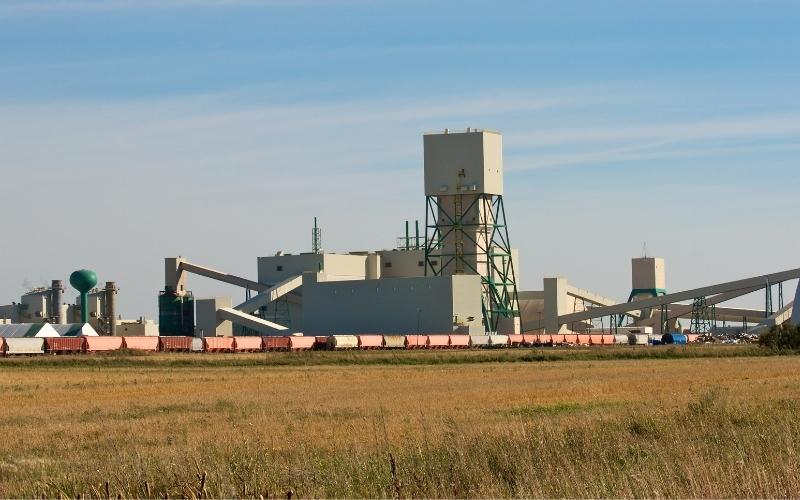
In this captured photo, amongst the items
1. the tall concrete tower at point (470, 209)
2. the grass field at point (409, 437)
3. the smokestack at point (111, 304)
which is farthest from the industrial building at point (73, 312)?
the grass field at point (409, 437)

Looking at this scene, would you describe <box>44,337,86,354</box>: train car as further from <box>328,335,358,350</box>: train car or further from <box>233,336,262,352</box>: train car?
A: <box>328,335,358,350</box>: train car

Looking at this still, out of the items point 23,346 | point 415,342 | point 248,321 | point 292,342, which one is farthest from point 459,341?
point 23,346

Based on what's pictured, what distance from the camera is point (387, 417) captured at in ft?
91.2

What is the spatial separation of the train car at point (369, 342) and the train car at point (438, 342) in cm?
405

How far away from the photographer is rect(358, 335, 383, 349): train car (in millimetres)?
94500

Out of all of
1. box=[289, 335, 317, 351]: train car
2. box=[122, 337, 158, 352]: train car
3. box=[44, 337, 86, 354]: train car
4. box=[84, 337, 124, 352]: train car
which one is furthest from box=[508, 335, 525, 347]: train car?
box=[44, 337, 86, 354]: train car

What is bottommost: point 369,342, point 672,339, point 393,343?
point 672,339

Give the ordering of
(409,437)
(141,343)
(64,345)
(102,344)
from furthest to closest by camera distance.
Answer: (141,343) → (102,344) → (64,345) → (409,437)

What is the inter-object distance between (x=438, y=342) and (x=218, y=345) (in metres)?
19.2

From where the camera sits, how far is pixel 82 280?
128m

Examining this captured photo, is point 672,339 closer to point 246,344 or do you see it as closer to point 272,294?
point 272,294

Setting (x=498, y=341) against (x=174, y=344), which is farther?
(x=498, y=341)

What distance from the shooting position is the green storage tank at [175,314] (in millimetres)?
127375

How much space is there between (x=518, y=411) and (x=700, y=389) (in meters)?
Result: 7.48
